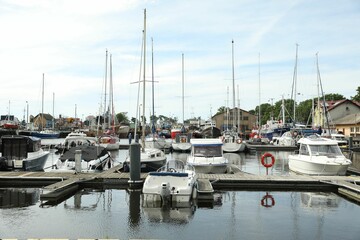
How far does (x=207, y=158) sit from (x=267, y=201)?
8.81 m

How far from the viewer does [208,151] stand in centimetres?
2880

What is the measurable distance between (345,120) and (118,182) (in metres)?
68.0

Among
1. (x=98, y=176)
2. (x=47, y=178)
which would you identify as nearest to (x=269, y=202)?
(x=98, y=176)

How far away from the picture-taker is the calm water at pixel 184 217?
14086mm

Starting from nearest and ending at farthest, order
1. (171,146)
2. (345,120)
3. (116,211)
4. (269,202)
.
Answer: (116,211) < (269,202) < (171,146) < (345,120)

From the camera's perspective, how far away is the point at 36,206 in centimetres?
1795

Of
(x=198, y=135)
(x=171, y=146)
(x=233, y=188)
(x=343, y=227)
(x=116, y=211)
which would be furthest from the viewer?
(x=198, y=135)

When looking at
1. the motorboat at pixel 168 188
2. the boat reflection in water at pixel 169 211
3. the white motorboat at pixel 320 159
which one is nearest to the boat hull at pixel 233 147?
the white motorboat at pixel 320 159

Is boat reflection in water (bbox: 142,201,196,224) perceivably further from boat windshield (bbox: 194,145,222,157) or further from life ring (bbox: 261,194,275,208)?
boat windshield (bbox: 194,145,222,157)

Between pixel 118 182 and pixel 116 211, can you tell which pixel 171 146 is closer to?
pixel 118 182

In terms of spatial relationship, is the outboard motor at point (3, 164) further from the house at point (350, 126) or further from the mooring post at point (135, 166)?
the house at point (350, 126)

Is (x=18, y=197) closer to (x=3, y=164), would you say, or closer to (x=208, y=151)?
(x=3, y=164)

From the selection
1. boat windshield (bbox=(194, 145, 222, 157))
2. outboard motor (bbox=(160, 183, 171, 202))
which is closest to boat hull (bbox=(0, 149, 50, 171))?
boat windshield (bbox=(194, 145, 222, 157))

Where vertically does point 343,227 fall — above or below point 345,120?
below
